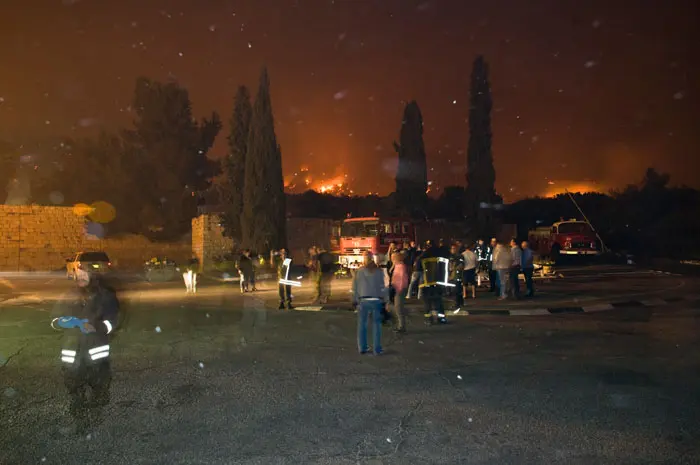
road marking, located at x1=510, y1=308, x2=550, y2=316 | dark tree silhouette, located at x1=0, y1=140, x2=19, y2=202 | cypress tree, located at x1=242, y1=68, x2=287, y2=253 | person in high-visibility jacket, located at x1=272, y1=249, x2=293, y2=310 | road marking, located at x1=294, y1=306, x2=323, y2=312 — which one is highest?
dark tree silhouette, located at x1=0, y1=140, x2=19, y2=202

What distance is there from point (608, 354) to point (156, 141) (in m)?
45.2

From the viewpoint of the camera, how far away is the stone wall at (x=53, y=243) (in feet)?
144

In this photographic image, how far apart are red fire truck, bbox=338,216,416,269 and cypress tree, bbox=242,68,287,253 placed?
8.52 meters

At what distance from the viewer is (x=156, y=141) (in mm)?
50594

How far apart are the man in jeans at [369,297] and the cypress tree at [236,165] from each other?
1201 inches

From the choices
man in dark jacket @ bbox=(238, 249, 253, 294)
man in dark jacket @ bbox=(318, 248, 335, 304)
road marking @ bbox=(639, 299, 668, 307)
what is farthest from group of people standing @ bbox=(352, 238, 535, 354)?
man in dark jacket @ bbox=(238, 249, 253, 294)

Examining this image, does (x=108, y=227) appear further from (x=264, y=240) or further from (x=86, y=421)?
(x=86, y=421)

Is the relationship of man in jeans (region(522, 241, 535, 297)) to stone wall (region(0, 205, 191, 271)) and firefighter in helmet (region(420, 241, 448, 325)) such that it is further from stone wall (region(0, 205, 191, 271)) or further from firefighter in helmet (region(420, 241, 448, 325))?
stone wall (region(0, 205, 191, 271))

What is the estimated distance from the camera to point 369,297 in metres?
10.5

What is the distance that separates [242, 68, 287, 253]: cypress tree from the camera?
38.6 meters

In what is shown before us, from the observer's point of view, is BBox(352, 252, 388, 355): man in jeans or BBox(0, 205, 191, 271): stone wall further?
BBox(0, 205, 191, 271): stone wall

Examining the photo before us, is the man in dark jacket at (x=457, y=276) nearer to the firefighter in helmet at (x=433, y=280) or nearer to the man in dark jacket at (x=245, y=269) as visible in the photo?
the firefighter in helmet at (x=433, y=280)

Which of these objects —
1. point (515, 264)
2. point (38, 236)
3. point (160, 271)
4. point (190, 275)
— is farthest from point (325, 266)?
point (38, 236)

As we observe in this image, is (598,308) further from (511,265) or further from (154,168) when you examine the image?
(154,168)
